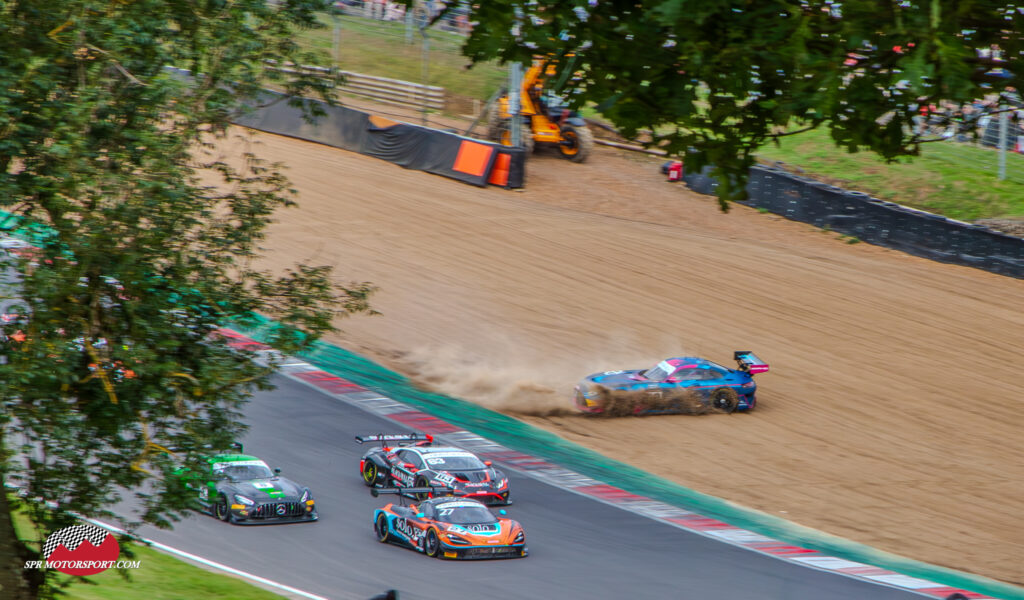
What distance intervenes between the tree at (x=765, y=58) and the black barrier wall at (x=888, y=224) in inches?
794

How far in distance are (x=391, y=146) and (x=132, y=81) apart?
25470 mm

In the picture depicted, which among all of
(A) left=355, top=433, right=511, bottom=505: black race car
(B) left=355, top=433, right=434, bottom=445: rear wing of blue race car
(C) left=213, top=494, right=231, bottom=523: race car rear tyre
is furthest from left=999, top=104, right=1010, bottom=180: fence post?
(C) left=213, top=494, right=231, bottom=523: race car rear tyre

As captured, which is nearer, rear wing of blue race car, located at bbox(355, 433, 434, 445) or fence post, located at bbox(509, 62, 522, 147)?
rear wing of blue race car, located at bbox(355, 433, 434, 445)

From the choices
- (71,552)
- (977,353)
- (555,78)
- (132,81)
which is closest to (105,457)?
(71,552)

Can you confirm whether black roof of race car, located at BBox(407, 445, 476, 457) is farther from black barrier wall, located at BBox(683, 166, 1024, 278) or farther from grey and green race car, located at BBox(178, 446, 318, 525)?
black barrier wall, located at BBox(683, 166, 1024, 278)

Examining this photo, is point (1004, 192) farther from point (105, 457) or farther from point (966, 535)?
point (105, 457)

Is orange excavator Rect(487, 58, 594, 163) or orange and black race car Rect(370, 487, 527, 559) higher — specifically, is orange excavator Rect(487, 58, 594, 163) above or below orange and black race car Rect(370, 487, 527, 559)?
above

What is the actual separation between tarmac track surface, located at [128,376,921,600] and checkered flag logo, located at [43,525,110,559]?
151 inches

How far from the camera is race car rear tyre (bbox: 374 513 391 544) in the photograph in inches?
543

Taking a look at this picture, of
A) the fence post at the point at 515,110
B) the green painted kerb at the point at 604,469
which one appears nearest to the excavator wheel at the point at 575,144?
the fence post at the point at 515,110

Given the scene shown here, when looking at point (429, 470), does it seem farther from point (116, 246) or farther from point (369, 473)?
point (116, 246)

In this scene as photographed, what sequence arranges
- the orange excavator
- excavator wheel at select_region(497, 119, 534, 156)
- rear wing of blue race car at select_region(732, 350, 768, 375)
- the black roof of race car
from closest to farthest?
A: the black roof of race car → rear wing of blue race car at select_region(732, 350, 768, 375) → excavator wheel at select_region(497, 119, 534, 156) → the orange excavator

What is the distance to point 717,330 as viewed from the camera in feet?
71.5

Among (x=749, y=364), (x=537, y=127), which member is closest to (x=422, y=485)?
(x=749, y=364)
